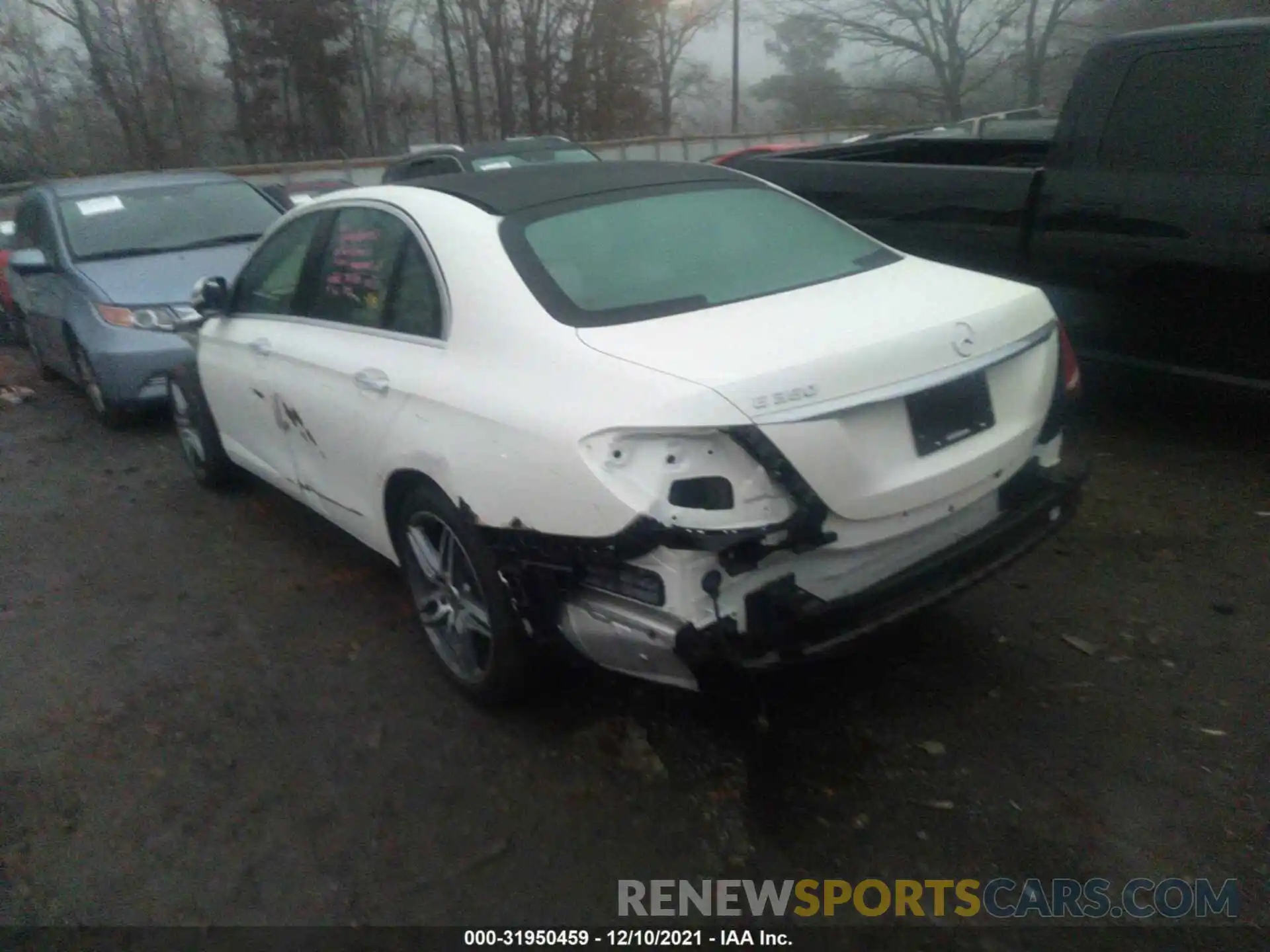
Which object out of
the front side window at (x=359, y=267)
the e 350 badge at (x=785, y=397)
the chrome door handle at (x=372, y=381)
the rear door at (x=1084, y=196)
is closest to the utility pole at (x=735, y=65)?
the rear door at (x=1084, y=196)

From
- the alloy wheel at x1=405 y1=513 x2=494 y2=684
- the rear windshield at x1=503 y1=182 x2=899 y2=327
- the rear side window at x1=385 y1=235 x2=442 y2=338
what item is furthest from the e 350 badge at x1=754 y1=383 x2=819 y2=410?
the rear side window at x1=385 y1=235 x2=442 y2=338

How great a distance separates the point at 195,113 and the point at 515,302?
28.8 metres

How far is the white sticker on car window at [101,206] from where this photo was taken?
795 cm

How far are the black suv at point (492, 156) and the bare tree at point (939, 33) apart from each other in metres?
28.0

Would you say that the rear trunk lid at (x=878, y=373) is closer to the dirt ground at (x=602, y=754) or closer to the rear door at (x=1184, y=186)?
the dirt ground at (x=602, y=754)

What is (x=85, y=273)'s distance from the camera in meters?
7.37

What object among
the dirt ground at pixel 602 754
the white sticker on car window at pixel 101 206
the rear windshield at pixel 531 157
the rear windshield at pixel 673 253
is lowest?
the dirt ground at pixel 602 754

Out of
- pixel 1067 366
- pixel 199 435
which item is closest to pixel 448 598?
pixel 1067 366

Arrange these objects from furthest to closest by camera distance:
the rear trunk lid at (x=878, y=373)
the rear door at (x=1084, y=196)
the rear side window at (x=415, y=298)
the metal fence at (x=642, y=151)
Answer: the metal fence at (x=642, y=151) < the rear door at (x=1084, y=196) < the rear side window at (x=415, y=298) < the rear trunk lid at (x=878, y=373)

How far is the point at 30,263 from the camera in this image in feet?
24.3

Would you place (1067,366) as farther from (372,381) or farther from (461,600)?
(372,381)

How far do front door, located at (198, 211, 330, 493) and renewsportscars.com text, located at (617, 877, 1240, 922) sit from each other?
267cm

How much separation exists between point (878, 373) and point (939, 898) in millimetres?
1326

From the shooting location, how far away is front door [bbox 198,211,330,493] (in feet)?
14.7
